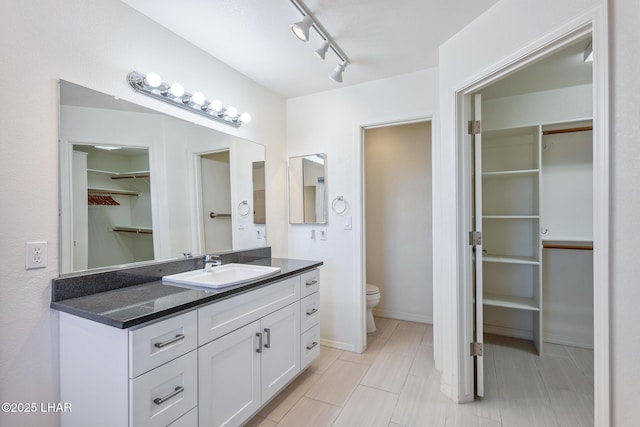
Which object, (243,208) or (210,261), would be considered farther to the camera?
(243,208)

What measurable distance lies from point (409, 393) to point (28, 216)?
7.79 feet

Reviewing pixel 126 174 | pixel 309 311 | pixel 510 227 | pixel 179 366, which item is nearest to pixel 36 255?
pixel 126 174

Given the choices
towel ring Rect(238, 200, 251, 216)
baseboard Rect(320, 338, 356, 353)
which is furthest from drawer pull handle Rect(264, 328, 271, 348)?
baseboard Rect(320, 338, 356, 353)

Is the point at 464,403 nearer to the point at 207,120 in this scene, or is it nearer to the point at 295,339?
the point at 295,339

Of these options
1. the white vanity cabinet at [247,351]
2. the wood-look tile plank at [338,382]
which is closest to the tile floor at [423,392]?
the wood-look tile plank at [338,382]

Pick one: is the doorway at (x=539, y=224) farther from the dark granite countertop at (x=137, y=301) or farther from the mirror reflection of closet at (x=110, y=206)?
the mirror reflection of closet at (x=110, y=206)

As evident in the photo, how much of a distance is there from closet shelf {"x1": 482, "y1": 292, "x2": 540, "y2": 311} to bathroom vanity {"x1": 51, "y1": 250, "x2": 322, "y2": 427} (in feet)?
6.36

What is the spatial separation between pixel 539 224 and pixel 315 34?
2338mm

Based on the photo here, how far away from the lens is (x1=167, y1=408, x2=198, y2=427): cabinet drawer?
4.09 ft

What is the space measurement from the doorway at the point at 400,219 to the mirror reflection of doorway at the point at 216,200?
162cm

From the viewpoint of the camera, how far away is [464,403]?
1.92m

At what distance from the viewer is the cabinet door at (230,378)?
4.56ft

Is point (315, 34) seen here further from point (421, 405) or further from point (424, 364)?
point (424, 364)

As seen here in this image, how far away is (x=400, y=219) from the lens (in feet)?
11.5
